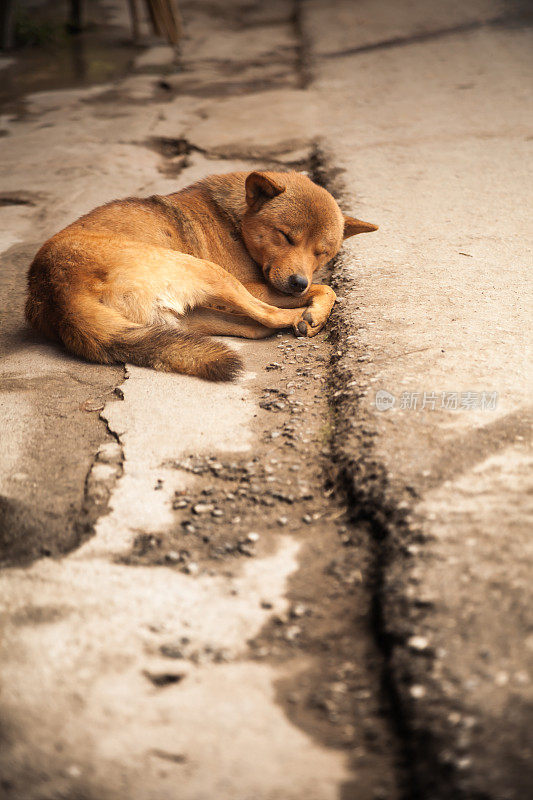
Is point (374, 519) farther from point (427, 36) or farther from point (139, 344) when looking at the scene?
point (427, 36)

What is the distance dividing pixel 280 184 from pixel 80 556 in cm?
249

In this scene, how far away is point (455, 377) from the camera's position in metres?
2.58

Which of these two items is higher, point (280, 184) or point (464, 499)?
point (280, 184)

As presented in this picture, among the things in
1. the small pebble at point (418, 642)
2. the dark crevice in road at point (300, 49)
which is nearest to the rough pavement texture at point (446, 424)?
the small pebble at point (418, 642)

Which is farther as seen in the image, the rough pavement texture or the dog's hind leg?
the dog's hind leg

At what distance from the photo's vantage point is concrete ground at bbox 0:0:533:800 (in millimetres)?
1450

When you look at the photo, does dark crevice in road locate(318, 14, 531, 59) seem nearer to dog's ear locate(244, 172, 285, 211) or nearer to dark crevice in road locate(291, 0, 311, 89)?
dark crevice in road locate(291, 0, 311, 89)

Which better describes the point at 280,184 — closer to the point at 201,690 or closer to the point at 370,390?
the point at 370,390

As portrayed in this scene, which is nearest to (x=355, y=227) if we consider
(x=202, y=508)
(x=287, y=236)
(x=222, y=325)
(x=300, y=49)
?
(x=287, y=236)

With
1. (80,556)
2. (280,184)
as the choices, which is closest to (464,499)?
(80,556)

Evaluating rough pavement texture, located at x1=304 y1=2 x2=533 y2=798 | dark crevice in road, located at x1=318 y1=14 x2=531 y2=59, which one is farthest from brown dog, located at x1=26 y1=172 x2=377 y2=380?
dark crevice in road, located at x1=318 y1=14 x2=531 y2=59

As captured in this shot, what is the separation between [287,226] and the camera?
12.0 ft

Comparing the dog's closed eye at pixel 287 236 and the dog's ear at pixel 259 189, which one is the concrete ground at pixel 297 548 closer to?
the dog's closed eye at pixel 287 236

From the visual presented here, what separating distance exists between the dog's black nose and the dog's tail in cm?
74
